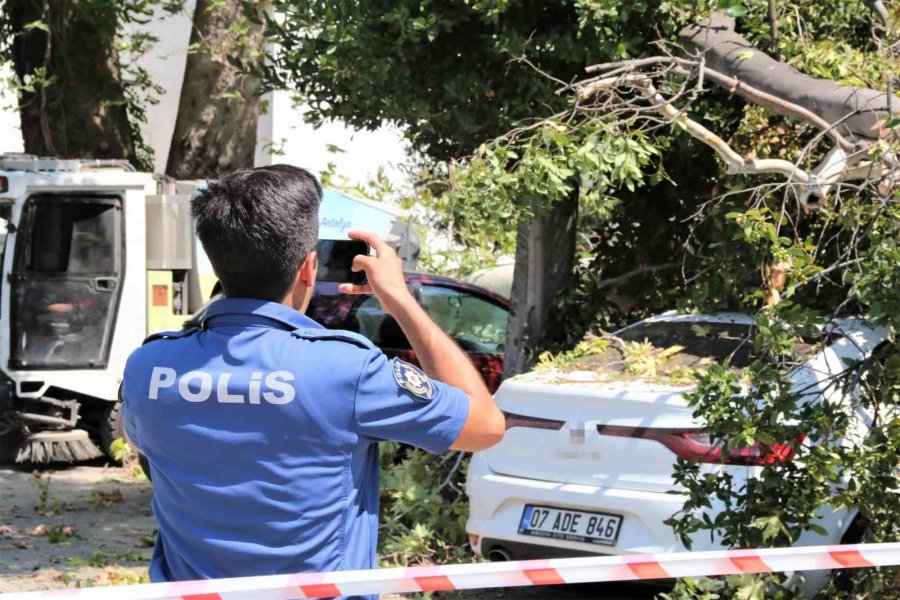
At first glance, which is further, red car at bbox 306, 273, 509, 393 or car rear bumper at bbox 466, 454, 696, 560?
red car at bbox 306, 273, 509, 393

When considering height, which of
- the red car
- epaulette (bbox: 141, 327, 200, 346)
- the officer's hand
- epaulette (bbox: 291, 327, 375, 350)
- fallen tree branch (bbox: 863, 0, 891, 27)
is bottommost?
the red car

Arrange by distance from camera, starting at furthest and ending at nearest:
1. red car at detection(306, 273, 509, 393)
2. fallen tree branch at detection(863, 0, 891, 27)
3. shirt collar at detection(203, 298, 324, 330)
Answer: red car at detection(306, 273, 509, 393) < fallen tree branch at detection(863, 0, 891, 27) < shirt collar at detection(203, 298, 324, 330)

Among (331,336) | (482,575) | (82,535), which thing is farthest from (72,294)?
(331,336)

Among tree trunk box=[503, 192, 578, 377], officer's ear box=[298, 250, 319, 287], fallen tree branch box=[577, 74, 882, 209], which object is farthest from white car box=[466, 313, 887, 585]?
officer's ear box=[298, 250, 319, 287]

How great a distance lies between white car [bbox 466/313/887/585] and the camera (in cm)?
584

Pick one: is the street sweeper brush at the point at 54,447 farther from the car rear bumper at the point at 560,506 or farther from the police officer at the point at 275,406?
the police officer at the point at 275,406

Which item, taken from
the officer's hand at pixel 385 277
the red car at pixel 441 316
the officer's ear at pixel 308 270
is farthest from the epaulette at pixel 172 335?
the red car at pixel 441 316

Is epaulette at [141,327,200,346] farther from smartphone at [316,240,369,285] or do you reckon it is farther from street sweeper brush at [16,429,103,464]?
street sweeper brush at [16,429,103,464]

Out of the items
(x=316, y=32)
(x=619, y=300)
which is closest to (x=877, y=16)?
(x=619, y=300)

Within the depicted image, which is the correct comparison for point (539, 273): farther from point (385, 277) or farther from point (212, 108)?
point (385, 277)

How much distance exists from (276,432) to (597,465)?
3.83 meters

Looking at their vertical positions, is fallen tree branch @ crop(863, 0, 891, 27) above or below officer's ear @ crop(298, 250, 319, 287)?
above

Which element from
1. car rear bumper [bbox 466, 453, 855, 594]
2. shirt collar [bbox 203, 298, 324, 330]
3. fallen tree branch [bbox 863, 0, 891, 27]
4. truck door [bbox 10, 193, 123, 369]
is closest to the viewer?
shirt collar [bbox 203, 298, 324, 330]

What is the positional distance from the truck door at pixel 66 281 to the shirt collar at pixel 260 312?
9.35m
